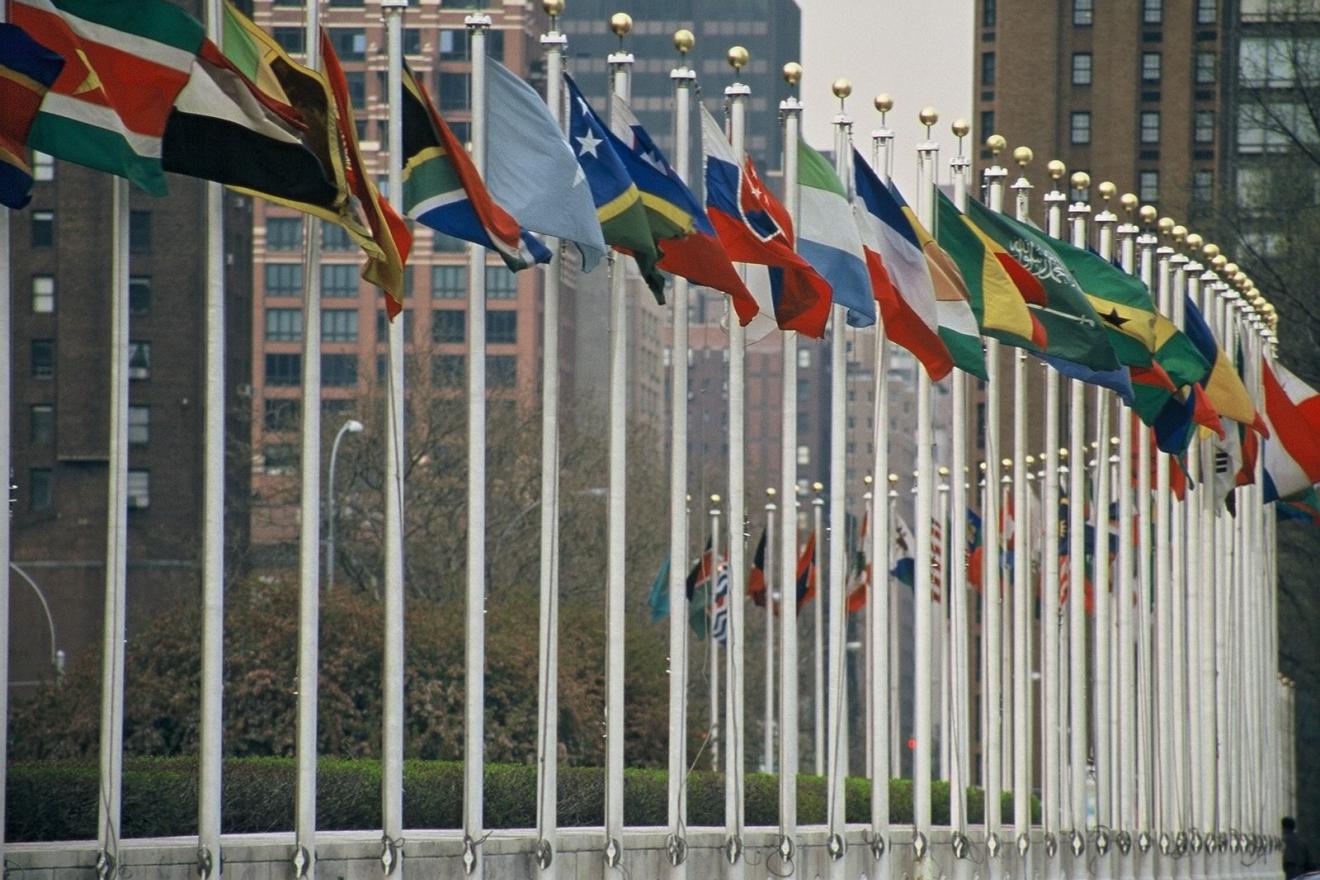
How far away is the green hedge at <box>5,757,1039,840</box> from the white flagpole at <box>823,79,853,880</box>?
132 inches

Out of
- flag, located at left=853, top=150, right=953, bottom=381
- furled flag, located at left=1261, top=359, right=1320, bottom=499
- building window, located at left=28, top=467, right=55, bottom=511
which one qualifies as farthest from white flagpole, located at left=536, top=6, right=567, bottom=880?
building window, located at left=28, top=467, right=55, bottom=511

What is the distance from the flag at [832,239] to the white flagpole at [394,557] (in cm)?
678

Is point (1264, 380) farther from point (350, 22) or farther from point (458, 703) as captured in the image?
point (350, 22)

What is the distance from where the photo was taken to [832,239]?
29.4m

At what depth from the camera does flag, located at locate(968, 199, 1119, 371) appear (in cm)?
3212

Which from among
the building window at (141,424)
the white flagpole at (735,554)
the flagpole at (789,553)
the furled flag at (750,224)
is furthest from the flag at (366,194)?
the building window at (141,424)

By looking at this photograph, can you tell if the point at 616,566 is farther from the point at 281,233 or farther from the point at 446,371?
the point at 281,233

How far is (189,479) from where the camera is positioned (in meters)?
96.8

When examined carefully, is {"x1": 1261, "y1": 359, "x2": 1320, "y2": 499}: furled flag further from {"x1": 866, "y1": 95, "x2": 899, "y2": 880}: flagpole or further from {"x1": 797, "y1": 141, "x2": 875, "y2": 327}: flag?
{"x1": 797, "y1": 141, "x2": 875, "y2": 327}: flag

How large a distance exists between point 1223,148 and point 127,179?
8969 cm

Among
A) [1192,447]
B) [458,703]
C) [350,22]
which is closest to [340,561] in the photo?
[458,703]

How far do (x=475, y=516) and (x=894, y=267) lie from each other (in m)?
7.30

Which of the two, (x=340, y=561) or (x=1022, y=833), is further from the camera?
(x=340, y=561)

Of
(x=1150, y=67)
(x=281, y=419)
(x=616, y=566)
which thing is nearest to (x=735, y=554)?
(x=616, y=566)
